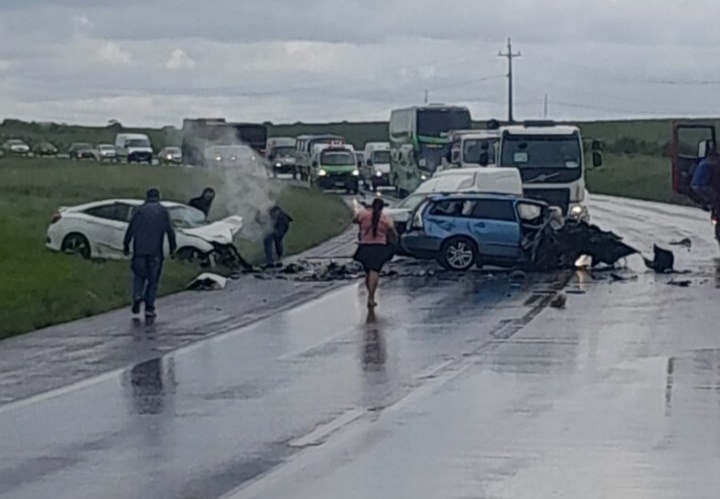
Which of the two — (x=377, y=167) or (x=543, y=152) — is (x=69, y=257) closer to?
(x=543, y=152)

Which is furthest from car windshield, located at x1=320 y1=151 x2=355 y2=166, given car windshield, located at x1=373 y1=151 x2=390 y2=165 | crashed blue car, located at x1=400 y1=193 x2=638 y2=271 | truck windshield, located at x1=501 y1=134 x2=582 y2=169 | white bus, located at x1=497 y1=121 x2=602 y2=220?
crashed blue car, located at x1=400 y1=193 x2=638 y2=271

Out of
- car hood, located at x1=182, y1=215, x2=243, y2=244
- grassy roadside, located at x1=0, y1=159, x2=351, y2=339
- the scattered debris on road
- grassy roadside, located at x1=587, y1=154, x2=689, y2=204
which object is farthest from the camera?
grassy roadside, located at x1=587, y1=154, x2=689, y2=204

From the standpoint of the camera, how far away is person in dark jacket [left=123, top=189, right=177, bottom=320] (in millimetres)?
23938

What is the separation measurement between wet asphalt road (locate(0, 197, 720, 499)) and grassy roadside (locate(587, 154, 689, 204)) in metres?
45.9

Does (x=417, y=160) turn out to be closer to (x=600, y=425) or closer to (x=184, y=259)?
(x=184, y=259)

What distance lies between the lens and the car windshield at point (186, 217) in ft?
108

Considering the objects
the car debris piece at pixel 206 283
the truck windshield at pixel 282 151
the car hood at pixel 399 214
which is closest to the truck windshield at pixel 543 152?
the car hood at pixel 399 214

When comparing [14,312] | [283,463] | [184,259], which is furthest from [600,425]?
[184,259]

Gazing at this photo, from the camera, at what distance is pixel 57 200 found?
162 ft

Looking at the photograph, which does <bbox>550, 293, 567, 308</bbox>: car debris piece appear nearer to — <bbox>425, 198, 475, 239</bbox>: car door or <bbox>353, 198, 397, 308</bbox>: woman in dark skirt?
<bbox>353, 198, 397, 308</bbox>: woman in dark skirt

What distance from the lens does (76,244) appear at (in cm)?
3256

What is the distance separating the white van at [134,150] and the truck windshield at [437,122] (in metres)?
37.0

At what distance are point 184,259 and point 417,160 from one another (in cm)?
2863

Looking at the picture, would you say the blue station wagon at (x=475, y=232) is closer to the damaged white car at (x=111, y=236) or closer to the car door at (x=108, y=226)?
the damaged white car at (x=111, y=236)
